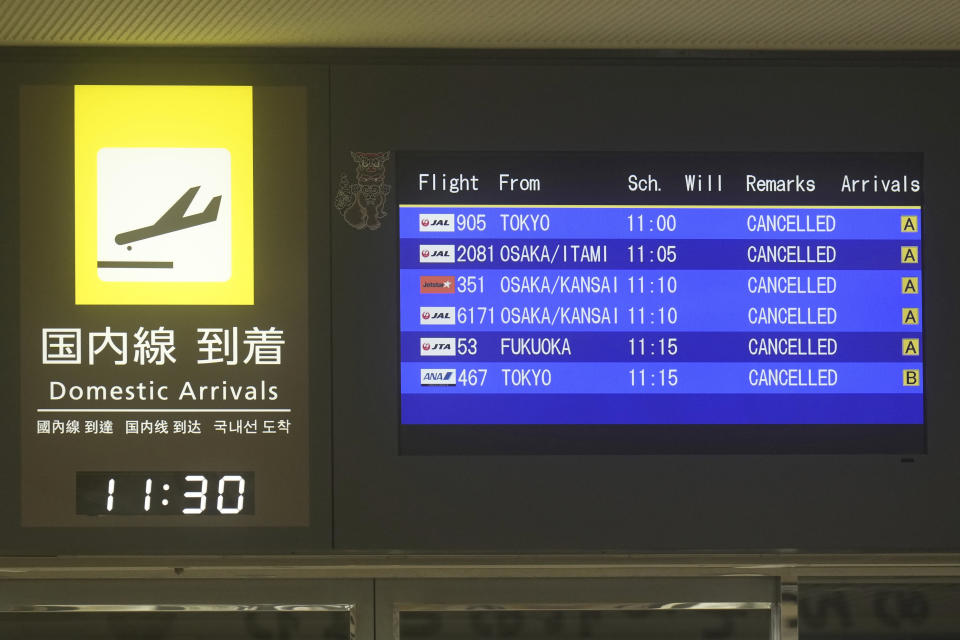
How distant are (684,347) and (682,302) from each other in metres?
0.11

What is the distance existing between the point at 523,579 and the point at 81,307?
1.25m

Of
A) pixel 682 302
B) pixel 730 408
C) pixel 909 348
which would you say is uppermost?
pixel 682 302

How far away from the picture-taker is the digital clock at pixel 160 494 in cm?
200

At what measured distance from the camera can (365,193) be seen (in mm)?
2018

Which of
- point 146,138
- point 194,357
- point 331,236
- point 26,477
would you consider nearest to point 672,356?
point 331,236

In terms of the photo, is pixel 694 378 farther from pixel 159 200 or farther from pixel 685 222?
pixel 159 200

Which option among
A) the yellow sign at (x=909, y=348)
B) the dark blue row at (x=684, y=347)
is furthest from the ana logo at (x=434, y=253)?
the yellow sign at (x=909, y=348)

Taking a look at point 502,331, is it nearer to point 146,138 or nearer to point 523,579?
point 523,579

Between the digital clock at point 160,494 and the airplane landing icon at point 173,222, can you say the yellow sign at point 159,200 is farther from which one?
the digital clock at point 160,494

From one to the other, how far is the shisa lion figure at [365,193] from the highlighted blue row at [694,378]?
433mm

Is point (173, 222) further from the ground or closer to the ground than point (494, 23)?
closer to the ground

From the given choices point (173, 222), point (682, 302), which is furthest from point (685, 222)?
point (173, 222)

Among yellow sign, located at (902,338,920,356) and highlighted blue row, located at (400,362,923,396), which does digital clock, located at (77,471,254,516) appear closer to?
highlighted blue row, located at (400,362,923,396)

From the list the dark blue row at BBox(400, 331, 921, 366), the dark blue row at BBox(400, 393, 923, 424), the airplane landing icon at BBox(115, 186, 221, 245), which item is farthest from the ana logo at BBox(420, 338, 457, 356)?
the airplane landing icon at BBox(115, 186, 221, 245)
